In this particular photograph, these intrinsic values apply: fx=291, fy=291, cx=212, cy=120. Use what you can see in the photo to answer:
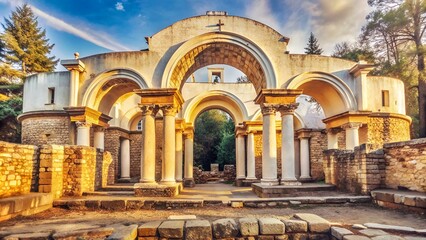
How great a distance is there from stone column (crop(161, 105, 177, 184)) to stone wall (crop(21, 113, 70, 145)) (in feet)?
18.8

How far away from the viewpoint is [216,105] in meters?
21.2

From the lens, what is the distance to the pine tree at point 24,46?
30469mm

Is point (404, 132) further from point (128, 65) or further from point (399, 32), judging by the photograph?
point (128, 65)

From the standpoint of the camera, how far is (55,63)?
117 feet

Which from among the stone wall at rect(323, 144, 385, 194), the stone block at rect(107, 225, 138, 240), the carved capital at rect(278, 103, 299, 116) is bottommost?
the stone block at rect(107, 225, 138, 240)

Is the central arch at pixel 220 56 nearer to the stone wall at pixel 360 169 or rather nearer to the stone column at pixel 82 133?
the stone wall at pixel 360 169

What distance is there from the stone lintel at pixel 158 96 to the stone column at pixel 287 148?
4.47 meters

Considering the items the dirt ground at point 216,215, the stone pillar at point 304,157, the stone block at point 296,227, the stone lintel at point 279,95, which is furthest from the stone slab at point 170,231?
the stone pillar at point 304,157

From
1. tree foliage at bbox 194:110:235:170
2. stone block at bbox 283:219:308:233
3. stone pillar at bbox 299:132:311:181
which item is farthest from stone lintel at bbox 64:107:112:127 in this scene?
tree foliage at bbox 194:110:235:170

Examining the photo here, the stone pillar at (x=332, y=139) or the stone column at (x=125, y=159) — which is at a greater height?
the stone pillar at (x=332, y=139)

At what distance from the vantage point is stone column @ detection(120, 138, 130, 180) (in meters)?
19.8

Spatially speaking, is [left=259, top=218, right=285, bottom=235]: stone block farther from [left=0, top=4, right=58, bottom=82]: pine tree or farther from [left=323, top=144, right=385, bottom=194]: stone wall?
[left=0, top=4, right=58, bottom=82]: pine tree

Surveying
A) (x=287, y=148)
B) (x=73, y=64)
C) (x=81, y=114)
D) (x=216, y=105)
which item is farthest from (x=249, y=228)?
(x=216, y=105)

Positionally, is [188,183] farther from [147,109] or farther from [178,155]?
[147,109]
